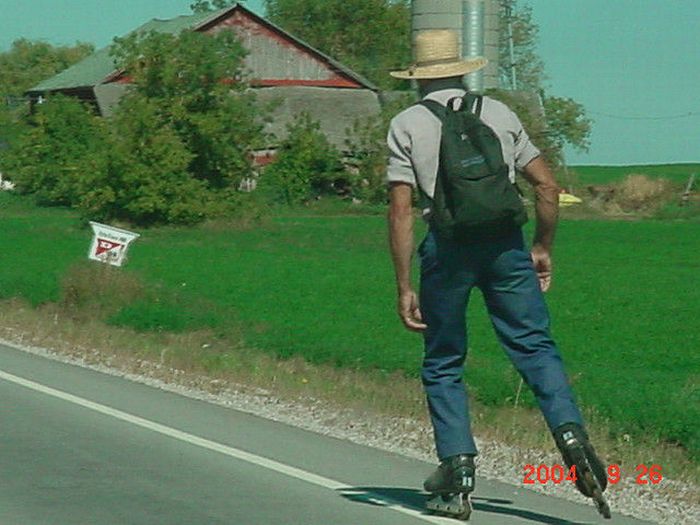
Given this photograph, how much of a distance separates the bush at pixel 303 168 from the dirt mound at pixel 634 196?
→ 11.7 meters

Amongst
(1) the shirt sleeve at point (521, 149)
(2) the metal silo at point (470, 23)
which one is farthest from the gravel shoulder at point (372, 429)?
(2) the metal silo at point (470, 23)

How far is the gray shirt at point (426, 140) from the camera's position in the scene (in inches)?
303

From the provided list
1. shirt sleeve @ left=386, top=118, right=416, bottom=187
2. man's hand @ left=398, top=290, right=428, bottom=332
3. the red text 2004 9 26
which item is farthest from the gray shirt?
the red text 2004 9 26

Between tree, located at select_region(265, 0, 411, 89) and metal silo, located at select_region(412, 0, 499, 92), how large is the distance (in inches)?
3361

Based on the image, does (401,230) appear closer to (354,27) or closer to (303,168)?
(303,168)

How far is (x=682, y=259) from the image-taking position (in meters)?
38.9

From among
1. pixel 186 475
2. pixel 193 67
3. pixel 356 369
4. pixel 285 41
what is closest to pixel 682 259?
pixel 193 67

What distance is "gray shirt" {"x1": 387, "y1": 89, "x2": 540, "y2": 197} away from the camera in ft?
25.2

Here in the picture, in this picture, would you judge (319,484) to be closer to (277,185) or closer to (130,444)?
(130,444)

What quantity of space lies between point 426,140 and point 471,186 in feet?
1.05

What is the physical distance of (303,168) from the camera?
66688 mm

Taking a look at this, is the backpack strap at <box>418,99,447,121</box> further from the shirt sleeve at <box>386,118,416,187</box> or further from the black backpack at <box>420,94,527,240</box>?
the shirt sleeve at <box>386,118,416,187</box>

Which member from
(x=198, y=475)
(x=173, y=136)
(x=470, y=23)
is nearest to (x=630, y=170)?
(x=173, y=136)

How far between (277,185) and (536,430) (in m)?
54.2
